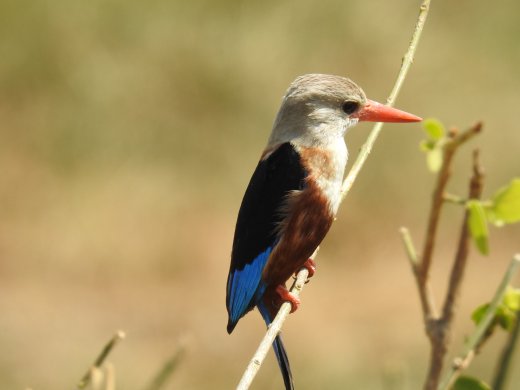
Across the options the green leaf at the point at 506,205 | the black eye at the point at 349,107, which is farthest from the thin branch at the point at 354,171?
the black eye at the point at 349,107

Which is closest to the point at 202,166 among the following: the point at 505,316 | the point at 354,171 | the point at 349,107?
the point at 349,107

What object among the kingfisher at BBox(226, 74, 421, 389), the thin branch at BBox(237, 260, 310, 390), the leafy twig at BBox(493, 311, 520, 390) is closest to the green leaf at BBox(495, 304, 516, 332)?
the leafy twig at BBox(493, 311, 520, 390)

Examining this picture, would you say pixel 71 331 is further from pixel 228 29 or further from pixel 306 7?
pixel 306 7

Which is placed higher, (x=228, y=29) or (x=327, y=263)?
(x=228, y=29)

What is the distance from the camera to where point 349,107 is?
3092mm

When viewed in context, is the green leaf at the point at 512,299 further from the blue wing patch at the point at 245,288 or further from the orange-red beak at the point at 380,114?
the blue wing patch at the point at 245,288

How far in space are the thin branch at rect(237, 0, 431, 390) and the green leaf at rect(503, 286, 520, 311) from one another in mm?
405

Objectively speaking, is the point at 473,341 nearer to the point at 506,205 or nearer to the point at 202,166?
the point at 506,205

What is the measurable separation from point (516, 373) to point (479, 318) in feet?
16.7

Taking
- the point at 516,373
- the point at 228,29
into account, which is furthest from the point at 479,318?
the point at 228,29

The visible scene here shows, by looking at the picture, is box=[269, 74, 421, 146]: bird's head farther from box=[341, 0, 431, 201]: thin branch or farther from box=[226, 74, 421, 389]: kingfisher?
box=[341, 0, 431, 201]: thin branch

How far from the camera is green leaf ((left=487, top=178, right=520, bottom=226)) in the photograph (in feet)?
5.66

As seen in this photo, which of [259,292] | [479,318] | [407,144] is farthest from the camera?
[407,144]

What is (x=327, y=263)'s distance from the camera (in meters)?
8.36
